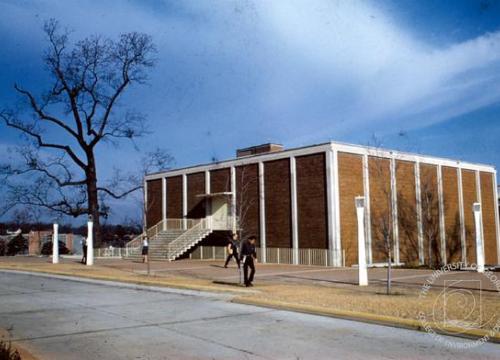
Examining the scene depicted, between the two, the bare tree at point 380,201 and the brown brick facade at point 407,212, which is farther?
the brown brick facade at point 407,212

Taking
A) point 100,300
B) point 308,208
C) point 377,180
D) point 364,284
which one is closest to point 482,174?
point 377,180

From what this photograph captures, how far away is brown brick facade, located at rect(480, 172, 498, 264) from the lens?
42.1 metres

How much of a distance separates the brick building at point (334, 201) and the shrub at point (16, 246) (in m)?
17.4

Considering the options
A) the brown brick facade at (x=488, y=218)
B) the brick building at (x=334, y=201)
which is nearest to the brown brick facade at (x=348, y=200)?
the brick building at (x=334, y=201)

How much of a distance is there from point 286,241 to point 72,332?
79.7 feet

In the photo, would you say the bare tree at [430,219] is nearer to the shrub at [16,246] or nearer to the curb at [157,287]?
the curb at [157,287]

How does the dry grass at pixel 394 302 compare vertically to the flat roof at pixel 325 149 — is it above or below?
below

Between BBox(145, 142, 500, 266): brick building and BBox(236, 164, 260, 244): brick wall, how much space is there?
0.21 feet

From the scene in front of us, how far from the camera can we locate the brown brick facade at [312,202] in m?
31.6

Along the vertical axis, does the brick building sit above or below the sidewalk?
above

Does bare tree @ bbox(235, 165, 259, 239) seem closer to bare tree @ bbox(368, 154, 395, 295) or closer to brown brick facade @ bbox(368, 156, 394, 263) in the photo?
brown brick facade @ bbox(368, 156, 394, 263)

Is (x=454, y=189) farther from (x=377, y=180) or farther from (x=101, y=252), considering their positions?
(x=101, y=252)

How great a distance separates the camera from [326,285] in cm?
1869
